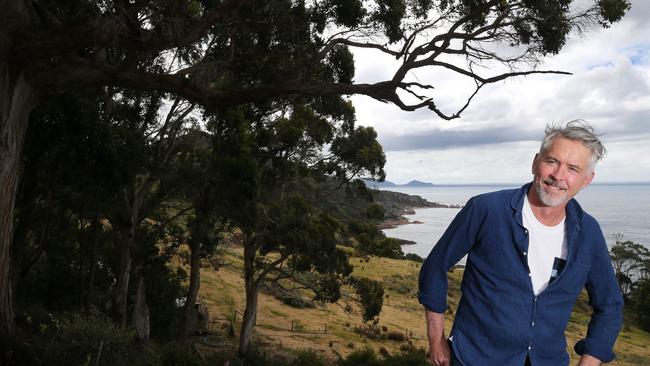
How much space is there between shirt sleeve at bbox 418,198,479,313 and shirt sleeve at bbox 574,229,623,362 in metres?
0.52

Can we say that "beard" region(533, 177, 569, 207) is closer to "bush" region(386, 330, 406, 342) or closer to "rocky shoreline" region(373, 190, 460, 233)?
"bush" region(386, 330, 406, 342)

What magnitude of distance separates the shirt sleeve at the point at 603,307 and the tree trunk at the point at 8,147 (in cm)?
585

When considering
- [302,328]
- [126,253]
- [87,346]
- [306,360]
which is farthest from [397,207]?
[87,346]

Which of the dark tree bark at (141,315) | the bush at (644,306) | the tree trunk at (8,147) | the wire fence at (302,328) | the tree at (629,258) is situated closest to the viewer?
the tree trunk at (8,147)

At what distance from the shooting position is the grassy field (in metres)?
20.8

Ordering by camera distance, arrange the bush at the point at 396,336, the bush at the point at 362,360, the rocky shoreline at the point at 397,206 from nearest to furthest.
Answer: the bush at the point at 362,360, the bush at the point at 396,336, the rocky shoreline at the point at 397,206

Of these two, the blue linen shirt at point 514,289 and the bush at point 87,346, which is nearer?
the blue linen shirt at point 514,289

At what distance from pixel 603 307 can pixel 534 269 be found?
34 cm

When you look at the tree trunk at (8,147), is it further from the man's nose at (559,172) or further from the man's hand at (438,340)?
the man's nose at (559,172)

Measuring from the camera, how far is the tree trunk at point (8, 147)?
5531 millimetres

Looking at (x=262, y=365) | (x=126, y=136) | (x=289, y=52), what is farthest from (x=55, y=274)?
(x=289, y=52)

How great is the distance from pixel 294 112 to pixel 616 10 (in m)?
Answer: 9.06

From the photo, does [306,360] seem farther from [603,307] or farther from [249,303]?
[603,307]

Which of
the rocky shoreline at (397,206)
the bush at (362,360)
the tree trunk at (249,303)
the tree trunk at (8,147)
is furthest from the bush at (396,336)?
the rocky shoreline at (397,206)
